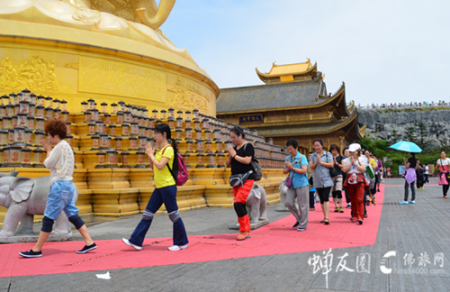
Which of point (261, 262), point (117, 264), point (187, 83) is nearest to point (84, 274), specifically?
point (117, 264)

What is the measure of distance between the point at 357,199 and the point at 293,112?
2299 cm

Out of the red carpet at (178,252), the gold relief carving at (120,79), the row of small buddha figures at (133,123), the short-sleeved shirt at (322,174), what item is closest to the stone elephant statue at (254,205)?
the red carpet at (178,252)

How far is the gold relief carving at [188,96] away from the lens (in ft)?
42.1

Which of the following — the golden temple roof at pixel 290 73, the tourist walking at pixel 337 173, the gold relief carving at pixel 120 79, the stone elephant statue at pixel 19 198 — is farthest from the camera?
the golden temple roof at pixel 290 73

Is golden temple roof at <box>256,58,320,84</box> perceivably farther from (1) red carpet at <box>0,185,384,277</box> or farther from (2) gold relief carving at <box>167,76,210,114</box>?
(1) red carpet at <box>0,185,384,277</box>

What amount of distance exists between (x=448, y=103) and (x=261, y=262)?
239ft

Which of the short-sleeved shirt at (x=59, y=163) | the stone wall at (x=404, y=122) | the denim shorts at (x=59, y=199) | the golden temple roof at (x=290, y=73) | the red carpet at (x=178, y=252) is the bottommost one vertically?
the red carpet at (x=178, y=252)

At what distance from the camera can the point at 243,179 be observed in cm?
492

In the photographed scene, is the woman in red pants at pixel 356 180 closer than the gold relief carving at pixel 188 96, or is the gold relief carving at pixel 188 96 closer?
the woman in red pants at pixel 356 180

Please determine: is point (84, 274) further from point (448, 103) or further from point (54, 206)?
point (448, 103)

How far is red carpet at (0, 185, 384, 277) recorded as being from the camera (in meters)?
3.59

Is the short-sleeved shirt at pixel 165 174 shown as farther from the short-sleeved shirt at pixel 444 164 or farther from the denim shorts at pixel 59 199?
the short-sleeved shirt at pixel 444 164

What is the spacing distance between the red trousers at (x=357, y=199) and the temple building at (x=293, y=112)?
64.2ft

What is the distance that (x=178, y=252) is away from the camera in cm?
413
